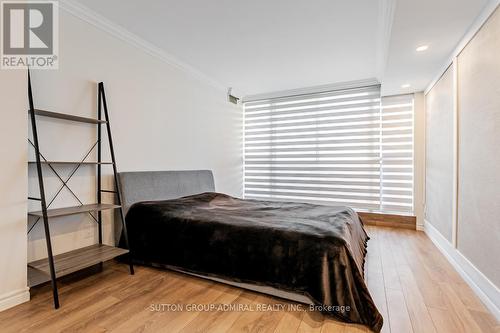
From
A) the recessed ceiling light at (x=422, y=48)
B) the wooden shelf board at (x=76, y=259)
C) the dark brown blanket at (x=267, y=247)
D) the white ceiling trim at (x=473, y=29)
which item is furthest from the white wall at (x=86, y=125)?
the white ceiling trim at (x=473, y=29)

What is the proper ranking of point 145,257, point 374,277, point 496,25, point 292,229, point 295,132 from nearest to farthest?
point 496,25
point 292,229
point 374,277
point 145,257
point 295,132

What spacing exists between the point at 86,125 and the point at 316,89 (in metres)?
3.85

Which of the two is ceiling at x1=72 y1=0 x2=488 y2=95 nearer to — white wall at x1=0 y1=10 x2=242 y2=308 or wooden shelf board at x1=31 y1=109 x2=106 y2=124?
white wall at x1=0 y1=10 x2=242 y2=308

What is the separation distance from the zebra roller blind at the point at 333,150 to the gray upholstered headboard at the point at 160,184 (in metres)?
1.71

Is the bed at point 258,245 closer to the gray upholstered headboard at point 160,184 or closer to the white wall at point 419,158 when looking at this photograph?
the gray upholstered headboard at point 160,184

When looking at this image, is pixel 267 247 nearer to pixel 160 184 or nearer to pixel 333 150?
pixel 160 184

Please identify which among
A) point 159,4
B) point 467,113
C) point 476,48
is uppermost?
point 159,4

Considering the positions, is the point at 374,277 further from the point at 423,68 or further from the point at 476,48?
the point at 423,68

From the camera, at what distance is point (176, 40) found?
3.04 meters

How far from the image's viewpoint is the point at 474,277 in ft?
6.78

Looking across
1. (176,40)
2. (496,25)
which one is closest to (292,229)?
(496,25)

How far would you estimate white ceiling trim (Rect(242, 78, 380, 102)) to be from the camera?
4.33m

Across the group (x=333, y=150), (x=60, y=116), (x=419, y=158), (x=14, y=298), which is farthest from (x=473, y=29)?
(x=14, y=298)

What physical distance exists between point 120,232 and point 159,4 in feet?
7.88
